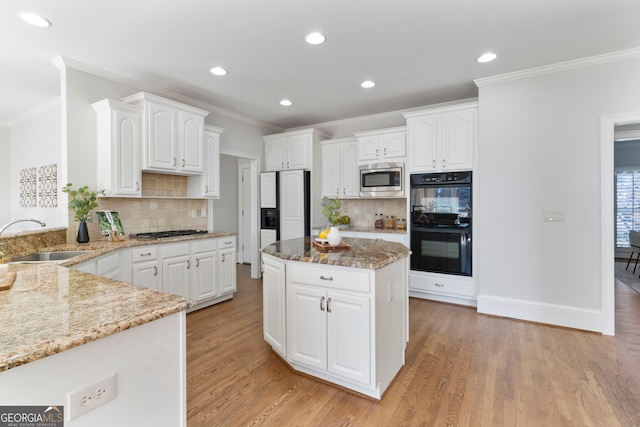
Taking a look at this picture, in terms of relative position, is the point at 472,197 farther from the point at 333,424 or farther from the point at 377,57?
the point at 333,424

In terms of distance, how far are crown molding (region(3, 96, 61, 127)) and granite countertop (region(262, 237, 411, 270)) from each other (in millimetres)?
4079

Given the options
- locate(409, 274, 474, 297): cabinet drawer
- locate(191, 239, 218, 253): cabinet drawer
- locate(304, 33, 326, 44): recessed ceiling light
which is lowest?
locate(409, 274, 474, 297): cabinet drawer

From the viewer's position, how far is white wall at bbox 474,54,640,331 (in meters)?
3.03

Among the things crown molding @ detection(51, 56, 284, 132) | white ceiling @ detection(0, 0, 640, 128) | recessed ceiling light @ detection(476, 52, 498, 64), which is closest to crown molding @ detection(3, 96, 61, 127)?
white ceiling @ detection(0, 0, 640, 128)

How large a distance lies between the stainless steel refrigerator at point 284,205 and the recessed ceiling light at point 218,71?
193cm

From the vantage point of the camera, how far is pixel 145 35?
256 cm

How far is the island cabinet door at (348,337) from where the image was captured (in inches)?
78.4

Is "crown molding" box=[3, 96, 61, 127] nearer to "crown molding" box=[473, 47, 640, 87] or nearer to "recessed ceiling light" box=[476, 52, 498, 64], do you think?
"recessed ceiling light" box=[476, 52, 498, 64]

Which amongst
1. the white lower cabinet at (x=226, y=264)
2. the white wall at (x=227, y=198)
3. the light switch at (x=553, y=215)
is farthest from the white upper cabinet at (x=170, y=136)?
the light switch at (x=553, y=215)

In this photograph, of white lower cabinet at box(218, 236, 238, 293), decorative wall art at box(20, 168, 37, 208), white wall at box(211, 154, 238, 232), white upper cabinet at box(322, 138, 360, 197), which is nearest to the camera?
white lower cabinet at box(218, 236, 238, 293)

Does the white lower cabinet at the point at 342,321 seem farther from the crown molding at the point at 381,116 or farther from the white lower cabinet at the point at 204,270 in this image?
the crown molding at the point at 381,116

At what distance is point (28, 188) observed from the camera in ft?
15.9

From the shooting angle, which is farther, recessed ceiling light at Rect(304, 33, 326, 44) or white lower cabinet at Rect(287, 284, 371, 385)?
recessed ceiling light at Rect(304, 33, 326, 44)

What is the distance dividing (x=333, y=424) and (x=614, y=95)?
3747mm
